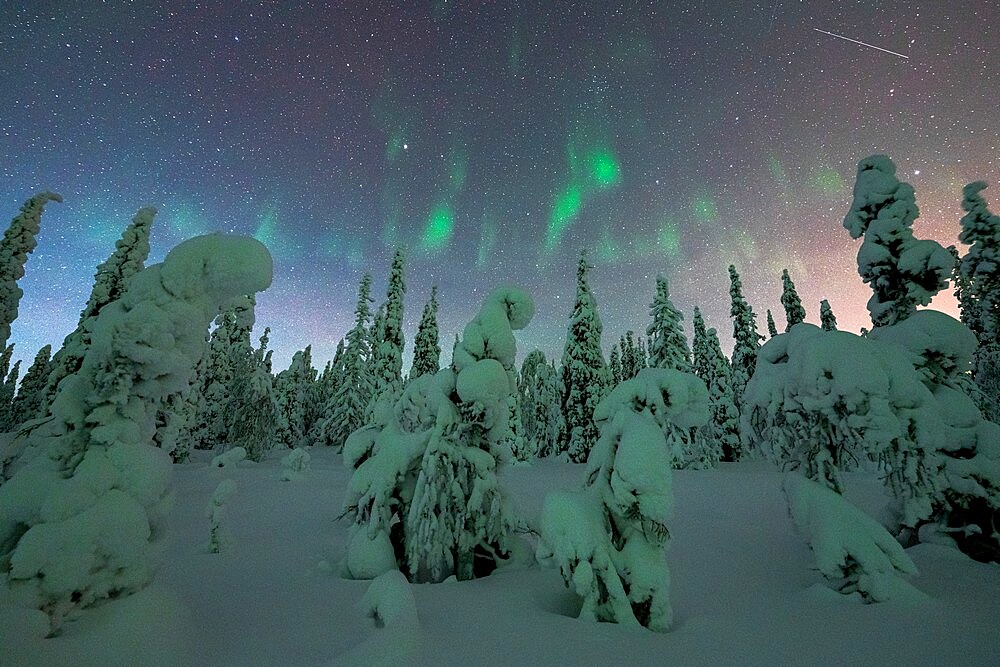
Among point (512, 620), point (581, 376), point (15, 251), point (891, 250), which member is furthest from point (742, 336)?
point (15, 251)

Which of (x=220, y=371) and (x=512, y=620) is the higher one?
(x=220, y=371)

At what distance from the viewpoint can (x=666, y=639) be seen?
158 inches

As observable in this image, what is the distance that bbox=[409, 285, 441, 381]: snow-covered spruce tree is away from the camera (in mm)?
37625

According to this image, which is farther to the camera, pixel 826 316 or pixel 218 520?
pixel 826 316

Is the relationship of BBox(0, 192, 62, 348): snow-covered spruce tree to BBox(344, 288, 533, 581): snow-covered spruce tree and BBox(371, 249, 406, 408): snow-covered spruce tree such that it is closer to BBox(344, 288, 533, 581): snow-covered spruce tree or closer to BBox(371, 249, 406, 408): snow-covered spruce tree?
BBox(371, 249, 406, 408): snow-covered spruce tree

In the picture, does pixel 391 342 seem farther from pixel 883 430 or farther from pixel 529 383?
pixel 883 430

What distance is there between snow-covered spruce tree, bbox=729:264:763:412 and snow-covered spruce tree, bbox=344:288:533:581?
30.0 meters

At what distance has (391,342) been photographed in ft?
107

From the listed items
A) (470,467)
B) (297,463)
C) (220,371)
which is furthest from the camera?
(220,371)

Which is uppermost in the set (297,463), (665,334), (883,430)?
(665,334)

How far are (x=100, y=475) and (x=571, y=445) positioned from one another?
88.7 ft

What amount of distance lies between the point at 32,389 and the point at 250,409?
1245 inches

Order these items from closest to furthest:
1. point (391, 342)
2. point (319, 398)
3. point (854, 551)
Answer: point (854, 551) < point (391, 342) < point (319, 398)

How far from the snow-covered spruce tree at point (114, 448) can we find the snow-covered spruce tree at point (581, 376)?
2639 cm
